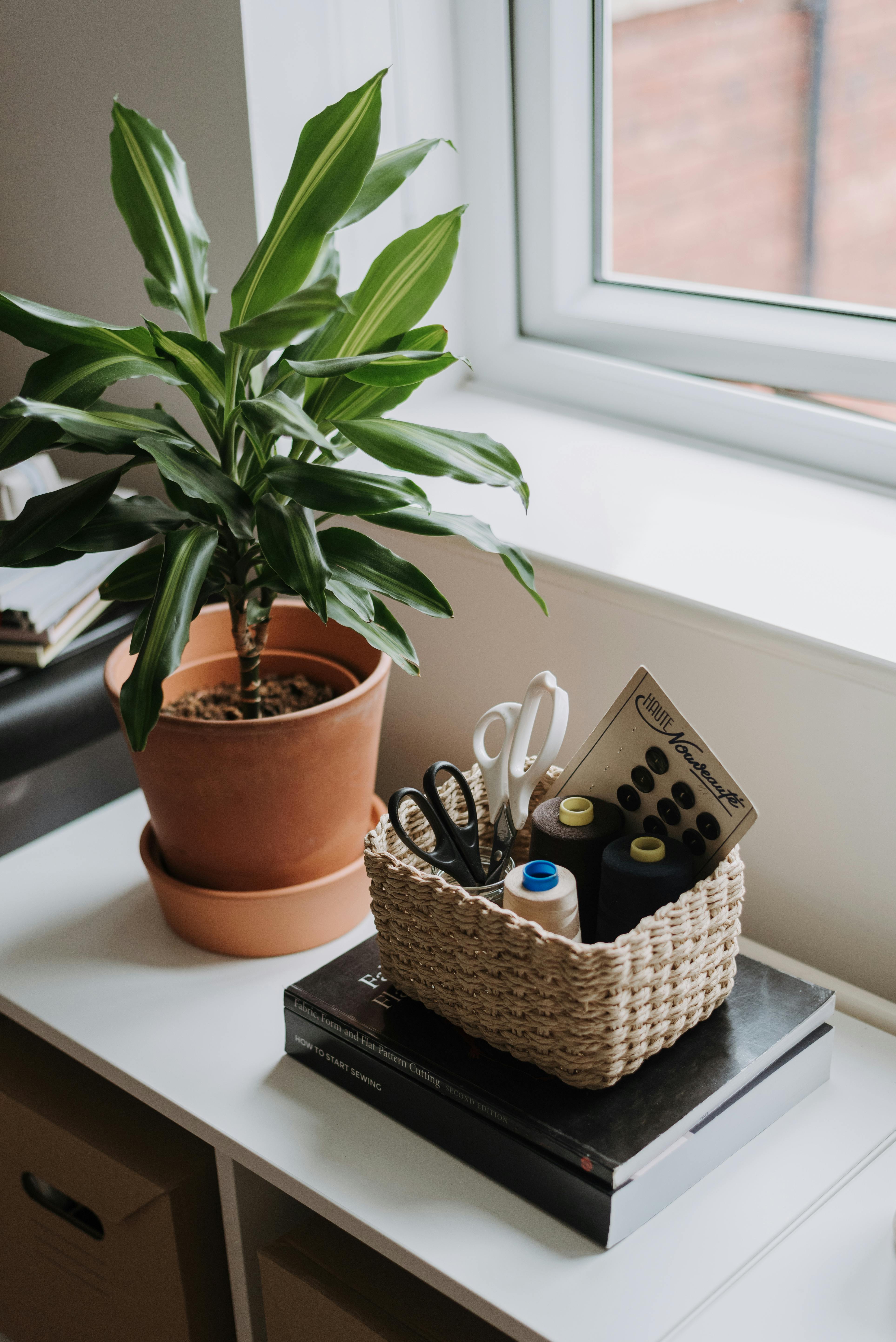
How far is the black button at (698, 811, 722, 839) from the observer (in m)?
0.81

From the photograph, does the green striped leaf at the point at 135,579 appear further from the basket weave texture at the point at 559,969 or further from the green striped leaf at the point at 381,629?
the basket weave texture at the point at 559,969

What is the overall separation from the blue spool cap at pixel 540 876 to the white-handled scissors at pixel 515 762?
7cm

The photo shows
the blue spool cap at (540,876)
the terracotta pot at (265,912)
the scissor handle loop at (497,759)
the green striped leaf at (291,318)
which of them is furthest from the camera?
the terracotta pot at (265,912)

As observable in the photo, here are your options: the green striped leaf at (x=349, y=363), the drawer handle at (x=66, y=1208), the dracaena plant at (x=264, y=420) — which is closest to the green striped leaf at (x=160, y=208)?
the dracaena plant at (x=264, y=420)

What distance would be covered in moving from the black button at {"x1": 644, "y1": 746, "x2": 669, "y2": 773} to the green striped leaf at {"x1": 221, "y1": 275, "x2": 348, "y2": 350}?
14.1 inches

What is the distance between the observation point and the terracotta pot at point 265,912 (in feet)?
3.28

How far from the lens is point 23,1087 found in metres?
1.02

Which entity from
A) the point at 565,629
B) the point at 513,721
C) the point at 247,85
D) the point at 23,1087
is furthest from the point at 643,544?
the point at 23,1087

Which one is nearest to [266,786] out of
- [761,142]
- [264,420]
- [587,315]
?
[264,420]

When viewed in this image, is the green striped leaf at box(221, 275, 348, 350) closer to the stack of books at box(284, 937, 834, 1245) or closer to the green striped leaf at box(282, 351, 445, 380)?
the green striped leaf at box(282, 351, 445, 380)

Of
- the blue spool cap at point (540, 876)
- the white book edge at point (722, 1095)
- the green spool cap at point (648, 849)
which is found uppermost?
the green spool cap at point (648, 849)

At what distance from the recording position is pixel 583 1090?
0.79m

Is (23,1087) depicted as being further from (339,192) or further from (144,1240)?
(339,192)

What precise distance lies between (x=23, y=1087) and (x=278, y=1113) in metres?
0.28
